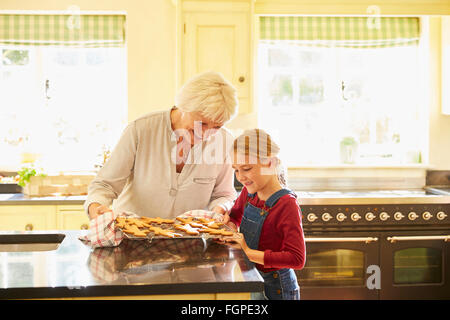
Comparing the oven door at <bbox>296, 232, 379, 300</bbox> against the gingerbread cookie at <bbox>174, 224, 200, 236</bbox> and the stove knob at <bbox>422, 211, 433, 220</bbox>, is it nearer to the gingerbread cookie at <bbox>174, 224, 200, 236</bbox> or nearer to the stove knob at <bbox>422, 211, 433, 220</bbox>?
the stove knob at <bbox>422, 211, 433, 220</bbox>

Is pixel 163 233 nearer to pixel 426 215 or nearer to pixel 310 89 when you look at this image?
pixel 426 215

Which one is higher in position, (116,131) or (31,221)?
(116,131)

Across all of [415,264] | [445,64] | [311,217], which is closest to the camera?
[311,217]

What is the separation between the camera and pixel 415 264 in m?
3.56

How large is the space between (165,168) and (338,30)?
2.59 m

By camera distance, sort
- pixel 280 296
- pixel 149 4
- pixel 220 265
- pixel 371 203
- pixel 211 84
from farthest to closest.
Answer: pixel 149 4 < pixel 371 203 < pixel 211 84 < pixel 280 296 < pixel 220 265

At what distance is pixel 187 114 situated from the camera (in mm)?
2150

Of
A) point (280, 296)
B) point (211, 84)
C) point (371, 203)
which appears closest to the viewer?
point (280, 296)

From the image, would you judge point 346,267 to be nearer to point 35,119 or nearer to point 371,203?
point 371,203

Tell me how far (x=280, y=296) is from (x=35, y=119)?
3.18m

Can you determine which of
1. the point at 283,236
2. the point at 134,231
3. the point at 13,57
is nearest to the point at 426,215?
the point at 283,236

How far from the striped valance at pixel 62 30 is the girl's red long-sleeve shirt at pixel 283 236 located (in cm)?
265

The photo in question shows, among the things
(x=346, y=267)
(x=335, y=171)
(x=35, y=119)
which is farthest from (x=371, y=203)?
(x=35, y=119)

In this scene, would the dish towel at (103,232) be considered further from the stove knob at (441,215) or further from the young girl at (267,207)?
the stove knob at (441,215)
